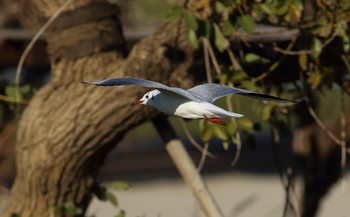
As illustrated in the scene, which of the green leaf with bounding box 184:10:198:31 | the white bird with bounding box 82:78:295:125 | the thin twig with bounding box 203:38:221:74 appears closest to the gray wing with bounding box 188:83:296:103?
the white bird with bounding box 82:78:295:125

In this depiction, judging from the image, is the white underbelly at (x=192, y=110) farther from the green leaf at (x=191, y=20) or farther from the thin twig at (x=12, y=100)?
the thin twig at (x=12, y=100)

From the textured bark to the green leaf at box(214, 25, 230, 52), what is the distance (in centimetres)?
23

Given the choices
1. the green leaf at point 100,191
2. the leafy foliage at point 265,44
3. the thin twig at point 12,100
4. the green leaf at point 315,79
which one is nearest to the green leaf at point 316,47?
the leafy foliage at point 265,44

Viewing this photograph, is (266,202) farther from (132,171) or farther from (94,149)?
(94,149)

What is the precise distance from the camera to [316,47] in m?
4.44

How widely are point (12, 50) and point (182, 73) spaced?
2.03 m

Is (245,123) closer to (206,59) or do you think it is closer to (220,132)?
(220,132)

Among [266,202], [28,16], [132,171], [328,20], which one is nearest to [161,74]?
[328,20]

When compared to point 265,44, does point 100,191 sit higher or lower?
lower

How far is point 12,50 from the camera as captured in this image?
6.37 metres

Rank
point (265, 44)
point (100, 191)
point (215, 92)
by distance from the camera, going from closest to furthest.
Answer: point (215, 92)
point (265, 44)
point (100, 191)

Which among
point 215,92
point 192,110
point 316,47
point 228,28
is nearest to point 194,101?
point 192,110

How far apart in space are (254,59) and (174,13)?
1.51 ft

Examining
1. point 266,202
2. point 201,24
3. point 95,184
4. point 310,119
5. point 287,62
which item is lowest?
point 266,202
